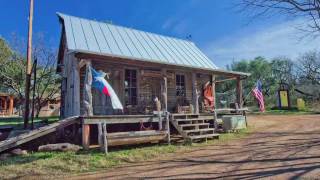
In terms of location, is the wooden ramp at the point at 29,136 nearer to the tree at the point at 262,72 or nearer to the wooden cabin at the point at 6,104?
the wooden cabin at the point at 6,104

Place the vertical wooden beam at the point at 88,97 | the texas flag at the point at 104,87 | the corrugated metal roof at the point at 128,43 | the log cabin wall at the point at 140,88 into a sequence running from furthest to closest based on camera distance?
1. the corrugated metal roof at the point at 128,43
2. the log cabin wall at the point at 140,88
3. the vertical wooden beam at the point at 88,97
4. the texas flag at the point at 104,87

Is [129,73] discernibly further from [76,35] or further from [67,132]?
[67,132]

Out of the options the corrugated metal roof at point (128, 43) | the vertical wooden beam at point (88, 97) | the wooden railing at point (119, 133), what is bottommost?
the wooden railing at point (119, 133)

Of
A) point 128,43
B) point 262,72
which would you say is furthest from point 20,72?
point 262,72

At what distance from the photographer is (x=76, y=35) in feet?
50.1

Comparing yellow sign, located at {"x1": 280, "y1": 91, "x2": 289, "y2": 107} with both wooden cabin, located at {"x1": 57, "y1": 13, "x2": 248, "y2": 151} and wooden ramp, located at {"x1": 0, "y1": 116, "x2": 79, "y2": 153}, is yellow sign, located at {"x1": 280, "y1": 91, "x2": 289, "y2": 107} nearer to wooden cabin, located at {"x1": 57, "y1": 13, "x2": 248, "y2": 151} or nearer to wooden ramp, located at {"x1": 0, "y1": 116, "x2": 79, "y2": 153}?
wooden cabin, located at {"x1": 57, "y1": 13, "x2": 248, "y2": 151}

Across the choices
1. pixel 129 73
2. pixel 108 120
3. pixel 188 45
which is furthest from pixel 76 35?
pixel 188 45

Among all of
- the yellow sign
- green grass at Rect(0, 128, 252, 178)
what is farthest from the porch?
the yellow sign

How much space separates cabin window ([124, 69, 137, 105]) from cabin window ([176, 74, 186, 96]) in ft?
9.26

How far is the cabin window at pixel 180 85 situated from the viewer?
57.8 ft

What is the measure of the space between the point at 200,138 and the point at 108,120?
12.8 ft

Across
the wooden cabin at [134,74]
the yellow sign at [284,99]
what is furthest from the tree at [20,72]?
the yellow sign at [284,99]

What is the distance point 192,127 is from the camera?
546 inches

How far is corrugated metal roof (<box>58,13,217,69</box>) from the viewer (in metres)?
15.1
